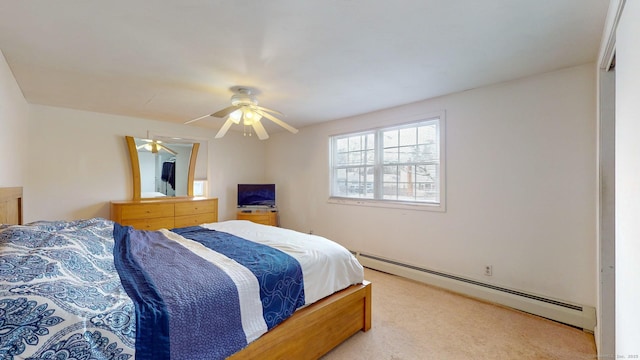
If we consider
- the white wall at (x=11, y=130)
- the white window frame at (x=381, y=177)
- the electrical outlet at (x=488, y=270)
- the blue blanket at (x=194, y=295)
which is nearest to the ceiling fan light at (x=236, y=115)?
the blue blanket at (x=194, y=295)

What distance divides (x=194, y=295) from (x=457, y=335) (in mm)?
2098

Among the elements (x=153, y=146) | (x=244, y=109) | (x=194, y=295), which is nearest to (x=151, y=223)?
(x=153, y=146)

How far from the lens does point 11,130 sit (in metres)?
2.61

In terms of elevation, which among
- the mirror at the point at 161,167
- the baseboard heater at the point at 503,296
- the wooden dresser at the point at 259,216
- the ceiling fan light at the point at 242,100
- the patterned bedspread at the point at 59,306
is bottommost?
the baseboard heater at the point at 503,296

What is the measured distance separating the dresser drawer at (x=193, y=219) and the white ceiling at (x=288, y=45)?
199 centimetres

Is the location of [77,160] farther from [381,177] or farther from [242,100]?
[381,177]

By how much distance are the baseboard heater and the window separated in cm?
83

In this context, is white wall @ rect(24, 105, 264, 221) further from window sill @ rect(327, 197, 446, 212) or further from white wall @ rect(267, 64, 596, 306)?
white wall @ rect(267, 64, 596, 306)

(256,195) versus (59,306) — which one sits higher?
(256,195)

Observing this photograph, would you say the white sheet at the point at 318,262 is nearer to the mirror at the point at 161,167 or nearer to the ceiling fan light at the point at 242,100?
the ceiling fan light at the point at 242,100

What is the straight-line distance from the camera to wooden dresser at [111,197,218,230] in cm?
385

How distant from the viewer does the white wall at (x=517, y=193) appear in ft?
7.84

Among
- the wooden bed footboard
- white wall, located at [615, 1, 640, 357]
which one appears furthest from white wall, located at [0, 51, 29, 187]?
white wall, located at [615, 1, 640, 357]

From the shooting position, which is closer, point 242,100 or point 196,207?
point 242,100
